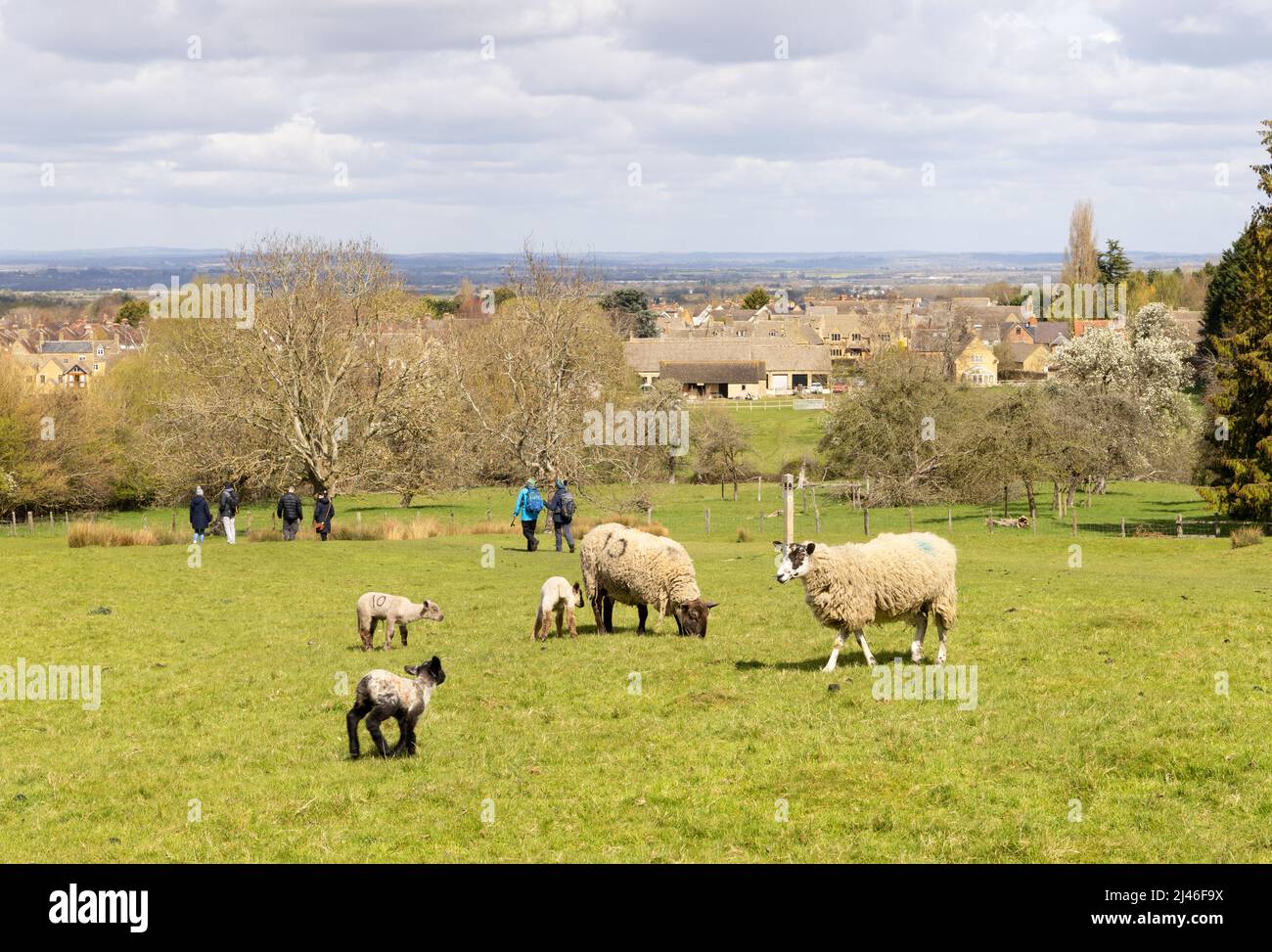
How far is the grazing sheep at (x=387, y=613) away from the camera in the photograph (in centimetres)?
2174

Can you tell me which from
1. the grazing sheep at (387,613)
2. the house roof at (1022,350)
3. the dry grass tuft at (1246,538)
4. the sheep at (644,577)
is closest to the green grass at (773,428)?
the dry grass tuft at (1246,538)

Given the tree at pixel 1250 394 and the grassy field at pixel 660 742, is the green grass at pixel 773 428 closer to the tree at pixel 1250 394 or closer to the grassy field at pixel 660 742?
the tree at pixel 1250 394

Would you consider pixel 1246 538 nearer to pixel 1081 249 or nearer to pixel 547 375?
pixel 547 375

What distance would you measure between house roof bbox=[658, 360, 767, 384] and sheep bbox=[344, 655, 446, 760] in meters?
151

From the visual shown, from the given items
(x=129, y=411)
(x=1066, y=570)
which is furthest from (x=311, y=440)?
(x=1066, y=570)

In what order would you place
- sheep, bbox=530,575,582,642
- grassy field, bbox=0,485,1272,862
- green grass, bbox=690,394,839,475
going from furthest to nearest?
→ 1. green grass, bbox=690,394,839,475
2. sheep, bbox=530,575,582,642
3. grassy field, bbox=0,485,1272,862

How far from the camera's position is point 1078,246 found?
188000 mm

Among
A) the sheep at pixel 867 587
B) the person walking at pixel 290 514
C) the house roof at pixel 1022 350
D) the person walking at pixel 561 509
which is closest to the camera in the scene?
the sheep at pixel 867 587

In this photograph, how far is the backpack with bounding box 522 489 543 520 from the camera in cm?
3900

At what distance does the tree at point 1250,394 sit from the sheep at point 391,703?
48476mm

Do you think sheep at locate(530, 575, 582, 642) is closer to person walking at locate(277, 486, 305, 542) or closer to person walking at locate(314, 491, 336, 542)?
person walking at locate(277, 486, 305, 542)

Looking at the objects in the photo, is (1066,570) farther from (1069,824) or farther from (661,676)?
(1069,824)

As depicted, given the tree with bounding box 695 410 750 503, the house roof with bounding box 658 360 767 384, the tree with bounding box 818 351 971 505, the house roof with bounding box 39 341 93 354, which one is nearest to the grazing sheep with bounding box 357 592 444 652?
the tree with bounding box 818 351 971 505
